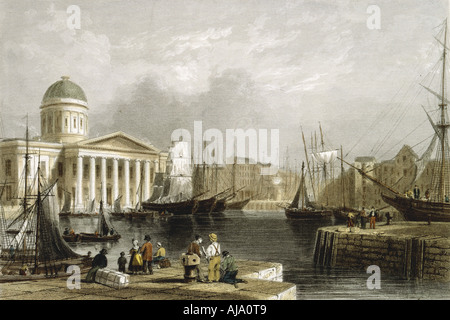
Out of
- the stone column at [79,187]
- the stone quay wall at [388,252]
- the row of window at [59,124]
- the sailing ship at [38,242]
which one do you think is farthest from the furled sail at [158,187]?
the stone quay wall at [388,252]

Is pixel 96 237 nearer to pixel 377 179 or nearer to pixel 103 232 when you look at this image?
pixel 103 232

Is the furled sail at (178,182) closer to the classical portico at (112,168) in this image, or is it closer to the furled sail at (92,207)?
the classical portico at (112,168)

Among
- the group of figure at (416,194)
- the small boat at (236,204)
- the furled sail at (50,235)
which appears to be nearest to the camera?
the furled sail at (50,235)

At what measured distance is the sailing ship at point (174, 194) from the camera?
18.8m

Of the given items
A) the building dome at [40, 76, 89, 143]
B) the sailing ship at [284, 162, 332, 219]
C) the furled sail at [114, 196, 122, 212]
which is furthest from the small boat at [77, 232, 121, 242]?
the sailing ship at [284, 162, 332, 219]

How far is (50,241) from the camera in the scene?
12.2 m

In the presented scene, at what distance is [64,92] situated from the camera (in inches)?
579

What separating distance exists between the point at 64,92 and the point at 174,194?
6951 mm

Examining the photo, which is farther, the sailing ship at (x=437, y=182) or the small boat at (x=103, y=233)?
the small boat at (x=103, y=233)

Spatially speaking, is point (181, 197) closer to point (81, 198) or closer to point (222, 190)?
point (222, 190)

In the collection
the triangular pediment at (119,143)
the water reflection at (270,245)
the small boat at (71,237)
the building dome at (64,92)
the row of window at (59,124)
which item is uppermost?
the building dome at (64,92)

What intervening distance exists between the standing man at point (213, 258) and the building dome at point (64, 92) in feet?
22.9

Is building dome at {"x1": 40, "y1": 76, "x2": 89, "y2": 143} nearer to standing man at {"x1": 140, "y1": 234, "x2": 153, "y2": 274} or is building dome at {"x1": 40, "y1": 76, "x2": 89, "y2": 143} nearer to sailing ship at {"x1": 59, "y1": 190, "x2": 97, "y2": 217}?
sailing ship at {"x1": 59, "y1": 190, "x2": 97, "y2": 217}

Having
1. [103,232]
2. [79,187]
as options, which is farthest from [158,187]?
[79,187]
